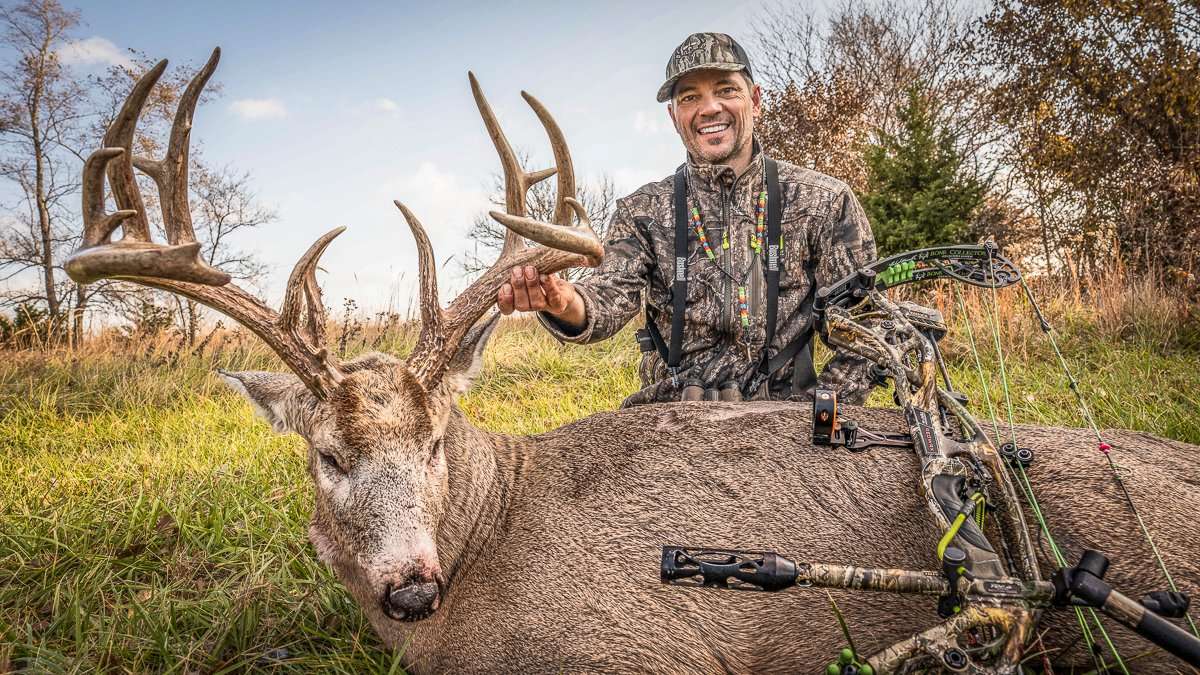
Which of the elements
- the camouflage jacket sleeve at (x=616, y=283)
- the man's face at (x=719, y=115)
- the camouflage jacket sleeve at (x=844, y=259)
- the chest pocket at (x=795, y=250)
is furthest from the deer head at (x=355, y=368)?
the camouflage jacket sleeve at (x=844, y=259)

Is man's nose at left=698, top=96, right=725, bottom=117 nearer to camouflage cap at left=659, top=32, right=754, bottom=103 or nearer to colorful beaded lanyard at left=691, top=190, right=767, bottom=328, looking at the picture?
camouflage cap at left=659, top=32, right=754, bottom=103

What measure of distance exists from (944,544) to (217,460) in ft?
18.0

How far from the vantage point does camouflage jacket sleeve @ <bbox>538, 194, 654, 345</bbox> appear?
4.07 meters

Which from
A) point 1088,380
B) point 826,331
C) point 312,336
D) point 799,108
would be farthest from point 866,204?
point 312,336

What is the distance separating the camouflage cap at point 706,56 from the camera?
14.6 feet

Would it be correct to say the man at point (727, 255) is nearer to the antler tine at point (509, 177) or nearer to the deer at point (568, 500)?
the antler tine at point (509, 177)

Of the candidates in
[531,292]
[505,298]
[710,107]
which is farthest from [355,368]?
[710,107]

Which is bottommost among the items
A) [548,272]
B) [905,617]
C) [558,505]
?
[905,617]

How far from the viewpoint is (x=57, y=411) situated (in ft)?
23.7

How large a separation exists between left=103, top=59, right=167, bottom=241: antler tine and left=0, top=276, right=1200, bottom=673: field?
1705 mm

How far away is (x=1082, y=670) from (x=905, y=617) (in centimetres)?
63

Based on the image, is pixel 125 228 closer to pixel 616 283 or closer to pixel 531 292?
pixel 531 292

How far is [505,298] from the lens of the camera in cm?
323

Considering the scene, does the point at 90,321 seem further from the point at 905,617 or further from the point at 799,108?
the point at 799,108
